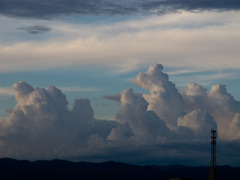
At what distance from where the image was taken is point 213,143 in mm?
181625

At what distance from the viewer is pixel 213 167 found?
591ft

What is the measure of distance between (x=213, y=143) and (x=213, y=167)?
26.9 ft
